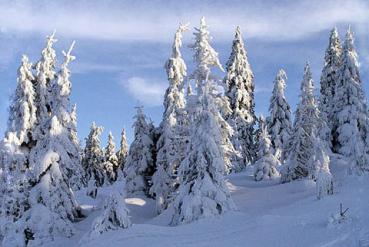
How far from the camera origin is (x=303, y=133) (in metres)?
36.3

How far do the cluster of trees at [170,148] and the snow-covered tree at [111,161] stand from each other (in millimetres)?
38363

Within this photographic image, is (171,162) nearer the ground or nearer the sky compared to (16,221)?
nearer the sky

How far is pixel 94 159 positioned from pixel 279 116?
31359 mm

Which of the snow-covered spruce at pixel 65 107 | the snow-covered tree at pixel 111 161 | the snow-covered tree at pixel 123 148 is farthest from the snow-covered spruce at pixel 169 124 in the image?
the snow-covered tree at pixel 123 148

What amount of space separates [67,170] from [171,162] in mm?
7213

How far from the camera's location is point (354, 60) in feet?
136

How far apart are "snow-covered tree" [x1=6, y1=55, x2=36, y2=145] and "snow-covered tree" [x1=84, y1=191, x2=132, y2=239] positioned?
37.8 ft

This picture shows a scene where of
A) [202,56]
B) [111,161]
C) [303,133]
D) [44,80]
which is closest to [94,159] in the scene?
[111,161]

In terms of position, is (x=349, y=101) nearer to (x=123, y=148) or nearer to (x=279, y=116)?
(x=279, y=116)

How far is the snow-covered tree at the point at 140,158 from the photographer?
37688 millimetres

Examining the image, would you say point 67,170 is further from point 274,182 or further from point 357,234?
point 357,234

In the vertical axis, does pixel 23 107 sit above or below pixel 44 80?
below

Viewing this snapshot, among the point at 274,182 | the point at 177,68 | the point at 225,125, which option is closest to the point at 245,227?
the point at 225,125

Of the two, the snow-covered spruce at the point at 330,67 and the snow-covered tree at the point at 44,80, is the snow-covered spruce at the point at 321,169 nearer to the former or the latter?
the snow-covered spruce at the point at 330,67
